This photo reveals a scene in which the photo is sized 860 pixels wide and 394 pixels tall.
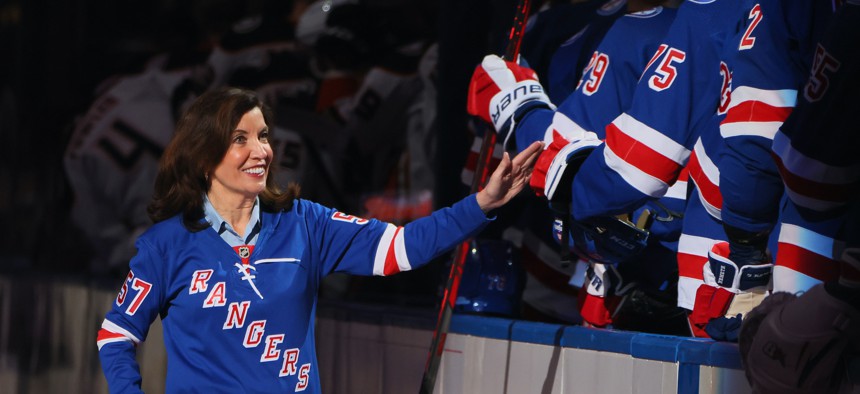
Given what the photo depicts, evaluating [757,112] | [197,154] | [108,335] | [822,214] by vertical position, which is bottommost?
[108,335]

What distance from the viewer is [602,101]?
289 cm

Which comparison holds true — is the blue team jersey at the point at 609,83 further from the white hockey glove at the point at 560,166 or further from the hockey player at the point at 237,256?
the hockey player at the point at 237,256

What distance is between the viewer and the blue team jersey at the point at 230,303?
2.42m

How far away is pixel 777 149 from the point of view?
6.58 feet

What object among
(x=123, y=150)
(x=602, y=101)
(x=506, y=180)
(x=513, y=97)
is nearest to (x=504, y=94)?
(x=513, y=97)

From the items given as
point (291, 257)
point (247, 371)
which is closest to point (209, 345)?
point (247, 371)

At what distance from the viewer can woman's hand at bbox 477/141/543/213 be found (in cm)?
240

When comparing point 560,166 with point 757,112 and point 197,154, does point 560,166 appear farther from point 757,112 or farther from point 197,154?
point 197,154

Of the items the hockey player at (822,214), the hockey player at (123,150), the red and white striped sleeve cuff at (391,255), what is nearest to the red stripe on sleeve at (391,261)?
the red and white striped sleeve cuff at (391,255)

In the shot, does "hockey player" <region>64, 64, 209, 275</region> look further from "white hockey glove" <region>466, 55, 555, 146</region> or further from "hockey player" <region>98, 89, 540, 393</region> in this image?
"hockey player" <region>98, 89, 540, 393</region>

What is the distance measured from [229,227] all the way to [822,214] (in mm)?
1165

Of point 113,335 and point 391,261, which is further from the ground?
point 391,261

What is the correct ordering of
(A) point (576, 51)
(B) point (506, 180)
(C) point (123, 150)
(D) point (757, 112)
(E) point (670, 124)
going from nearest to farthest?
(D) point (757, 112), (B) point (506, 180), (E) point (670, 124), (A) point (576, 51), (C) point (123, 150)

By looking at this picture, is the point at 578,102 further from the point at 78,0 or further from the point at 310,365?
the point at 78,0
